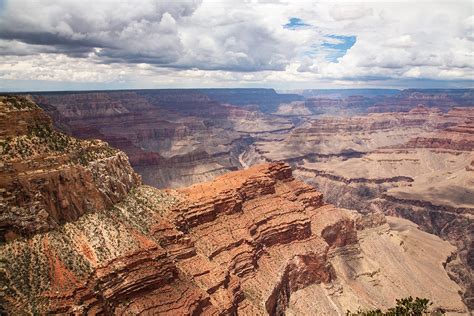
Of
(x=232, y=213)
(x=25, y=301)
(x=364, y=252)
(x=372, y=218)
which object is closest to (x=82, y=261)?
(x=25, y=301)

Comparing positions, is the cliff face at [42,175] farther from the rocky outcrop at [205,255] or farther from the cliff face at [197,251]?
the rocky outcrop at [205,255]

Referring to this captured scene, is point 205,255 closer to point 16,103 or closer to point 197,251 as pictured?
point 197,251

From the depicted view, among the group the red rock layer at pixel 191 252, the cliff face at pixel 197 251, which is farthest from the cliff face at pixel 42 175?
the red rock layer at pixel 191 252

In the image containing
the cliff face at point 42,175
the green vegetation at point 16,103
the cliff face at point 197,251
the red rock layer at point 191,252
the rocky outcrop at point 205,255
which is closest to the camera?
the red rock layer at point 191,252

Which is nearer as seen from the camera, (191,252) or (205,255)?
(191,252)

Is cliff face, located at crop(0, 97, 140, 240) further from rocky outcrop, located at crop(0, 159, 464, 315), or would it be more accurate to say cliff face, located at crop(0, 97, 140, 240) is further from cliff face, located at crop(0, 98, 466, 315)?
rocky outcrop, located at crop(0, 159, 464, 315)

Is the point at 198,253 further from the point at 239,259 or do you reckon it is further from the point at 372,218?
the point at 372,218

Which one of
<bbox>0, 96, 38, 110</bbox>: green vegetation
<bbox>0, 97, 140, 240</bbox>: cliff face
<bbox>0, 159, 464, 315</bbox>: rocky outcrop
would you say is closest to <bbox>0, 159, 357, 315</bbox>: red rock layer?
<bbox>0, 159, 464, 315</bbox>: rocky outcrop

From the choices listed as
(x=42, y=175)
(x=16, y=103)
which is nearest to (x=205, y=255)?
(x=42, y=175)
